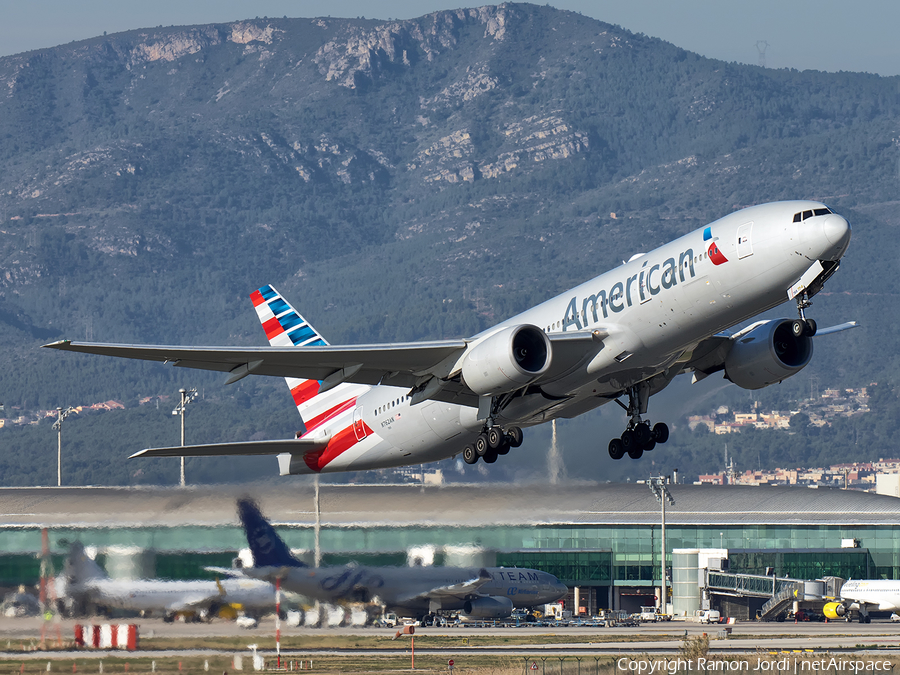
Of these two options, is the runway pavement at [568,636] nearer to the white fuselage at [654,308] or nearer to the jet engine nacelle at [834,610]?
the jet engine nacelle at [834,610]

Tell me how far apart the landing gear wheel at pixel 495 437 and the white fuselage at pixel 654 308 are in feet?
4.07

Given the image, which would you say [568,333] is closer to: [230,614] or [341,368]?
[341,368]

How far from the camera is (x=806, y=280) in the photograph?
3691 cm

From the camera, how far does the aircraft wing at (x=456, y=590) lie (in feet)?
214

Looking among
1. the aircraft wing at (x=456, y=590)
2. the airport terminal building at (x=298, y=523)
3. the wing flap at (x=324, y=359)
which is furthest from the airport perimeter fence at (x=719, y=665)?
the wing flap at (x=324, y=359)

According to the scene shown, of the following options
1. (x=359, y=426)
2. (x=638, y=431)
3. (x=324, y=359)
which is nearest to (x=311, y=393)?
(x=359, y=426)

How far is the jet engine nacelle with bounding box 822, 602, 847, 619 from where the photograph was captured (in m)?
80.4

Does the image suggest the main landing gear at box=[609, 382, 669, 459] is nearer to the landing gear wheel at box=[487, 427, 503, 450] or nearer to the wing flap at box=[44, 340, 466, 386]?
the landing gear wheel at box=[487, 427, 503, 450]

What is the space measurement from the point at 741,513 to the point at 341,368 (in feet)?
201

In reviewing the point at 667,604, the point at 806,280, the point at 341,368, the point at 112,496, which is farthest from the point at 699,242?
the point at 667,604

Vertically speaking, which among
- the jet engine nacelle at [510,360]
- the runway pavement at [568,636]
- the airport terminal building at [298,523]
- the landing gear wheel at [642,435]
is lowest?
the runway pavement at [568,636]

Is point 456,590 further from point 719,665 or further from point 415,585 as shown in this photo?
point 719,665

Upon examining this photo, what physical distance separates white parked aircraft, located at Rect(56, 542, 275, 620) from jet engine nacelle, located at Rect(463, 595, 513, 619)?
71.1ft

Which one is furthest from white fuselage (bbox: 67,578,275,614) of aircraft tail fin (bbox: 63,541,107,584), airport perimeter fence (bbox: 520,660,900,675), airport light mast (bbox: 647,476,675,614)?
airport light mast (bbox: 647,476,675,614)
